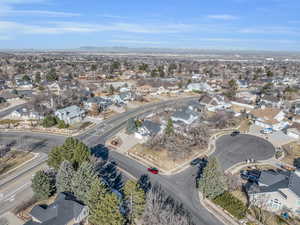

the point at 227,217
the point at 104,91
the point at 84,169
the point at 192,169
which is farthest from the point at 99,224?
the point at 104,91

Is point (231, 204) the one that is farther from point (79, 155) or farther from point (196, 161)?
point (79, 155)

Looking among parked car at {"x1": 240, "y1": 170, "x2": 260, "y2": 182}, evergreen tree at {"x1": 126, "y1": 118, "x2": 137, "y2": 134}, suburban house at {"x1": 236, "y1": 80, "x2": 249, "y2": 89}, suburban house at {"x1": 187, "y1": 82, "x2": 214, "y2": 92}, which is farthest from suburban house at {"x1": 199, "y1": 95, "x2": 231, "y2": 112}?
parked car at {"x1": 240, "y1": 170, "x2": 260, "y2": 182}

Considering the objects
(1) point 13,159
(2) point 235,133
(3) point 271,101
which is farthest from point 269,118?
(1) point 13,159

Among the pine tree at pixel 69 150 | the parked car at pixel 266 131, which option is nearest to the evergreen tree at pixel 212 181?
the pine tree at pixel 69 150

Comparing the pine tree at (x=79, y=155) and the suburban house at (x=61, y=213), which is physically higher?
the pine tree at (x=79, y=155)

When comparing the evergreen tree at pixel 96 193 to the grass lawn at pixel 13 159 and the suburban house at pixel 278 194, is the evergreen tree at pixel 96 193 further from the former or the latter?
the grass lawn at pixel 13 159

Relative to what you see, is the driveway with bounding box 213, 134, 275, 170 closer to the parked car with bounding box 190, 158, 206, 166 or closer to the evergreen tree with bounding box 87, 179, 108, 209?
the parked car with bounding box 190, 158, 206, 166
